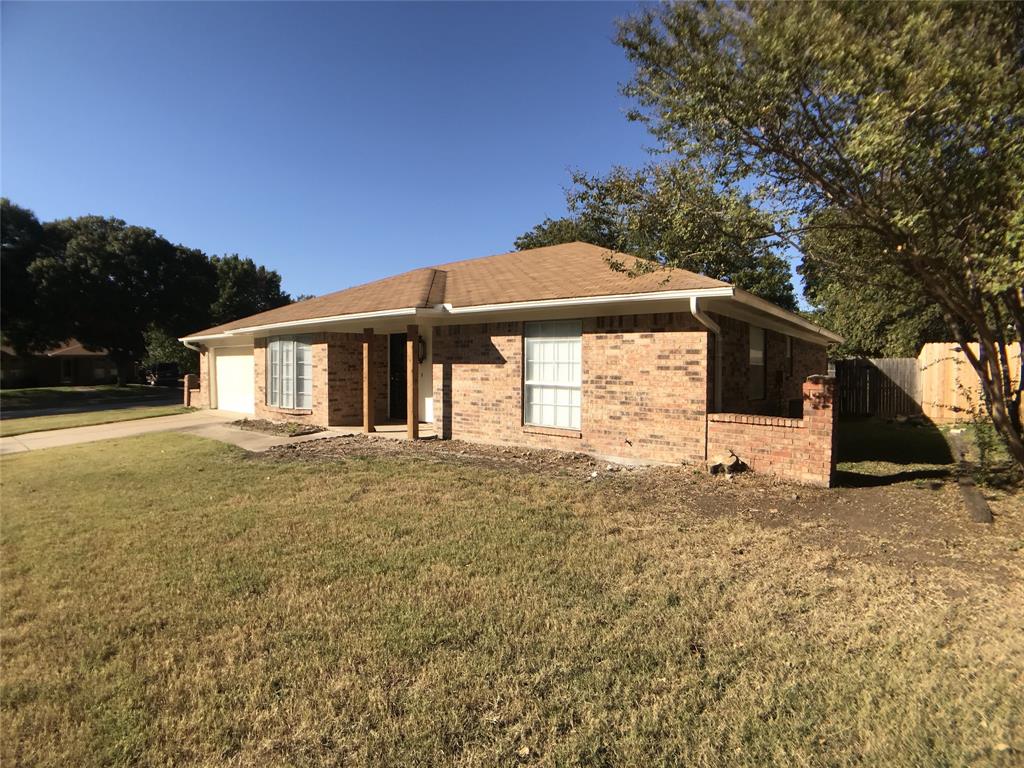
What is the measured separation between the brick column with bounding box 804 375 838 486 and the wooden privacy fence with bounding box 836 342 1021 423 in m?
9.55

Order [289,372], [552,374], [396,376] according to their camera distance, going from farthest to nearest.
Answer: [289,372]
[396,376]
[552,374]

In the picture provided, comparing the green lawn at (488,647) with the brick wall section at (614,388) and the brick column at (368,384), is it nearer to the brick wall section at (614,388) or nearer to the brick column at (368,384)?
the brick wall section at (614,388)

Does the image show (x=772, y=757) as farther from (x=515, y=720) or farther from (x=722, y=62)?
(x=722, y=62)

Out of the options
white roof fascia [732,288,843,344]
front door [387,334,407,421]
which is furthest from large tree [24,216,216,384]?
white roof fascia [732,288,843,344]

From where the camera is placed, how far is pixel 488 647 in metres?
3.20

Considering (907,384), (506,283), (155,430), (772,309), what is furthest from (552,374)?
(907,384)

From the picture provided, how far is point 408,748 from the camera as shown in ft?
7.93

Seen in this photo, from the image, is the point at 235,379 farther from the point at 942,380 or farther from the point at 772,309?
the point at 942,380

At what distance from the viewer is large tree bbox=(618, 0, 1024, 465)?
4.26 metres

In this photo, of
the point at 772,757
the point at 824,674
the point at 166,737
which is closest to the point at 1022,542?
the point at 824,674

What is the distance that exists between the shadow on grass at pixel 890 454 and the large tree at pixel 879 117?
1614 millimetres

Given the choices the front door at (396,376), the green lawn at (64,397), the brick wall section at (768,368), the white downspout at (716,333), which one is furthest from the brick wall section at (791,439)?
the green lawn at (64,397)

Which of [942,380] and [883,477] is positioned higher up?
[942,380]

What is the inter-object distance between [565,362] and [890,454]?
6.44 meters
